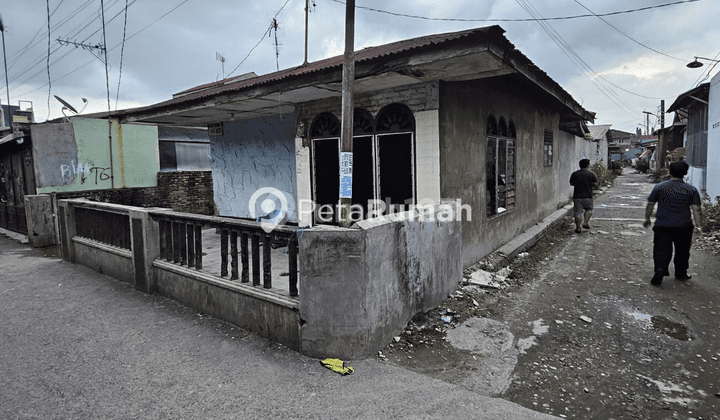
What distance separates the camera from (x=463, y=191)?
5957 mm

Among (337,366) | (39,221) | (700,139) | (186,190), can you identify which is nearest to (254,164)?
(39,221)

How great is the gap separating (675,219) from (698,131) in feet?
42.6

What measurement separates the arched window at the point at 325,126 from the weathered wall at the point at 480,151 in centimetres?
196

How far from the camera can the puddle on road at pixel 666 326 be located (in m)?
4.03

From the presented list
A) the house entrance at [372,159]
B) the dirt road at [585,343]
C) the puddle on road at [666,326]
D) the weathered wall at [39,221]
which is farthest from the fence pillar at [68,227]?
the puddle on road at [666,326]

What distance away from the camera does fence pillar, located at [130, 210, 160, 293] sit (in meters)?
5.32

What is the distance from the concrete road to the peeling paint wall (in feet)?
12.7

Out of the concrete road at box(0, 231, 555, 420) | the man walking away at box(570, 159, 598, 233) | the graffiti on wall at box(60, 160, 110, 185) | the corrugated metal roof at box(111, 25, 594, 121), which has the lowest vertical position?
the concrete road at box(0, 231, 555, 420)

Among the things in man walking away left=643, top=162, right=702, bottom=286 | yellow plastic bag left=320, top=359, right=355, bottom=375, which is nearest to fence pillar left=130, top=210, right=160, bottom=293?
yellow plastic bag left=320, top=359, right=355, bottom=375

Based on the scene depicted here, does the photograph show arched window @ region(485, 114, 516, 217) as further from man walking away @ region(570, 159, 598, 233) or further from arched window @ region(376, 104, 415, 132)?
man walking away @ region(570, 159, 598, 233)

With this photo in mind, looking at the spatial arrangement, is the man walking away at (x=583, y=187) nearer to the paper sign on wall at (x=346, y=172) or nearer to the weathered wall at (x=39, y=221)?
the paper sign on wall at (x=346, y=172)

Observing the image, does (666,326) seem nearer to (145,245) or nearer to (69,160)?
(145,245)

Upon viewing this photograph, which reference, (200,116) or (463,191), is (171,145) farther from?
(463,191)

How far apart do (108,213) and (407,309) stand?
17.4ft
